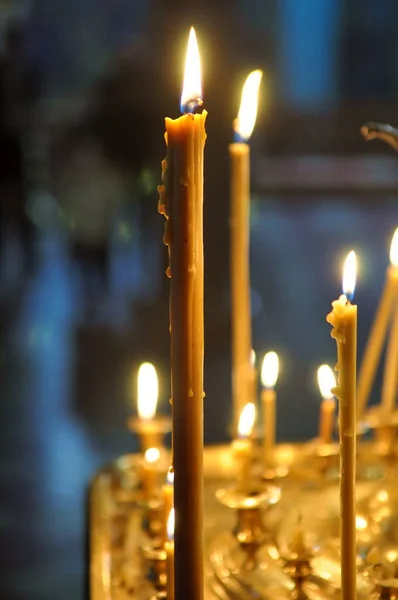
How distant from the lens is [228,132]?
1.14m

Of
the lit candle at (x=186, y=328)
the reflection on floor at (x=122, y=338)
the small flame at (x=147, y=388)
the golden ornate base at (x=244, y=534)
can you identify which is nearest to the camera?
the lit candle at (x=186, y=328)

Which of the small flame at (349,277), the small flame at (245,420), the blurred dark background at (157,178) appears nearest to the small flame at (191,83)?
the small flame at (349,277)

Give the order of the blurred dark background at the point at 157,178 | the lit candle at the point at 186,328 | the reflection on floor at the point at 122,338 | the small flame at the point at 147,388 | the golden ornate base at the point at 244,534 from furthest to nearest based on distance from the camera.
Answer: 1. the blurred dark background at the point at 157,178
2. the reflection on floor at the point at 122,338
3. the small flame at the point at 147,388
4. the golden ornate base at the point at 244,534
5. the lit candle at the point at 186,328

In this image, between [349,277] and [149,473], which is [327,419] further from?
[349,277]

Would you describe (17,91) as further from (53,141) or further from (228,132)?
(228,132)

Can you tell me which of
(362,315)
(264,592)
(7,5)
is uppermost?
(7,5)

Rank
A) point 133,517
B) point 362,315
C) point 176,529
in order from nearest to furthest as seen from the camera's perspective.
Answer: point 176,529
point 133,517
point 362,315

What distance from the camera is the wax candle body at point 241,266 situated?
0.52m

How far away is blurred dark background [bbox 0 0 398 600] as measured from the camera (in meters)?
1.17

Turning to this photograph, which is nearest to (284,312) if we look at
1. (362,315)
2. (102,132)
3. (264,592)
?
(362,315)

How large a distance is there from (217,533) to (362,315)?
0.94m

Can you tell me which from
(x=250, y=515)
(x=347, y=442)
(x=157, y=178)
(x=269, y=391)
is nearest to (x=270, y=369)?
(x=269, y=391)

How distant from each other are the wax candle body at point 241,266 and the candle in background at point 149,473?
7 cm

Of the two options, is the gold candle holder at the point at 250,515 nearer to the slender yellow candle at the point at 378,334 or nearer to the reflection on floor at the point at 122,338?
the slender yellow candle at the point at 378,334
